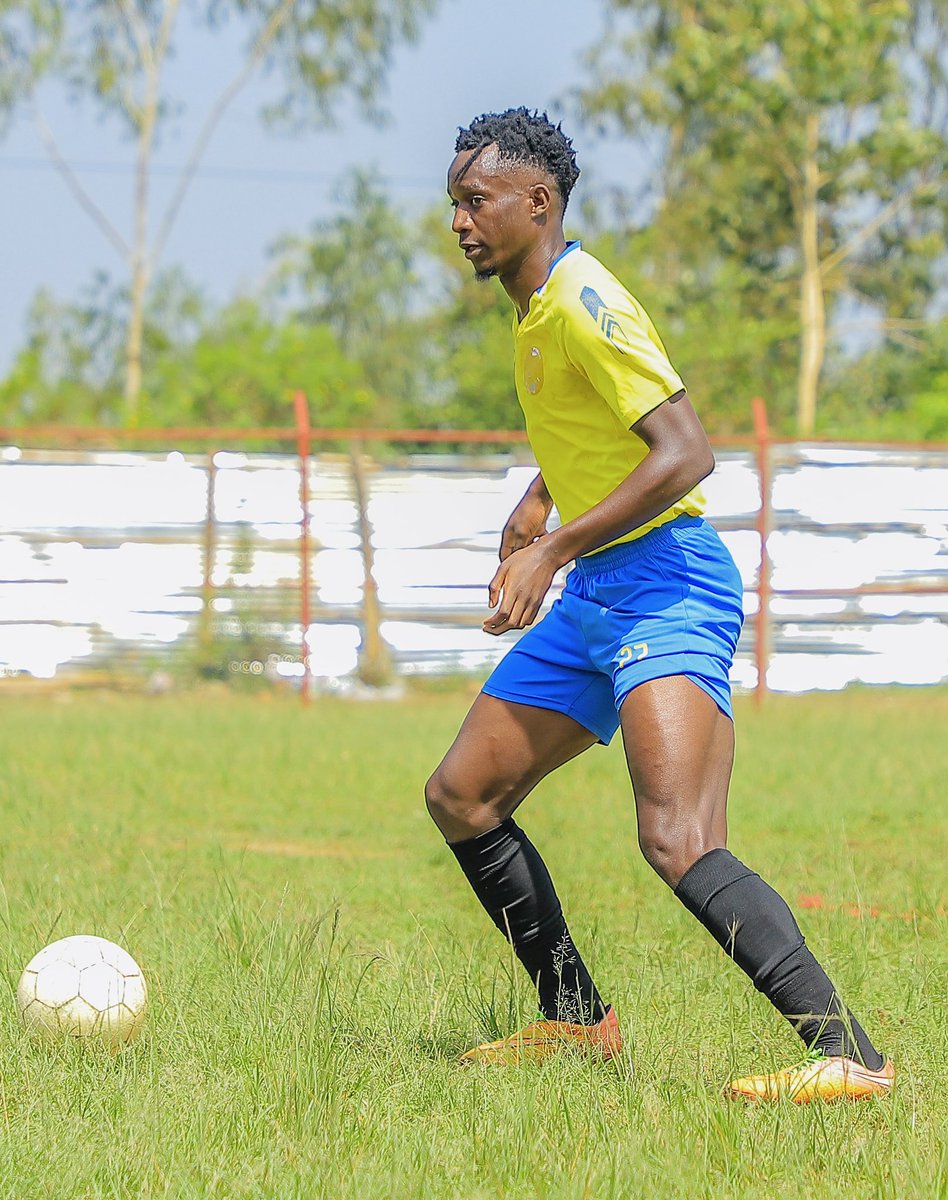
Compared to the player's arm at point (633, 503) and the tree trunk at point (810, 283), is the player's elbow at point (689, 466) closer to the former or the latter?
the player's arm at point (633, 503)

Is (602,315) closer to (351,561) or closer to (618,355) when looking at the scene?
(618,355)

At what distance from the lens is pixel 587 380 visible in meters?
3.55

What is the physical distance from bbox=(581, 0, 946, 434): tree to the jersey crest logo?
79.1ft

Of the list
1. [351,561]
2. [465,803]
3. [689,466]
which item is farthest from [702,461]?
[351,561]

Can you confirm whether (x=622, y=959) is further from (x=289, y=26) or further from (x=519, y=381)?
(x=289, y=26)

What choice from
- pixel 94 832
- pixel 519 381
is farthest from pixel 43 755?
pixel 519 381

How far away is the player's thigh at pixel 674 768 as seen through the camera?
3.39 meters

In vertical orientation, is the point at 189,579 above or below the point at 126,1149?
below

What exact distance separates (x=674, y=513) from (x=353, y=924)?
2322 mm

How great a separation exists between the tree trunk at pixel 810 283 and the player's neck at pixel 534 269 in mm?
27352

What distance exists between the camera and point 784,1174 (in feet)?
9.41

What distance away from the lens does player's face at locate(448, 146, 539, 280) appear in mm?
3662

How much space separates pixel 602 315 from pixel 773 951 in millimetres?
1322

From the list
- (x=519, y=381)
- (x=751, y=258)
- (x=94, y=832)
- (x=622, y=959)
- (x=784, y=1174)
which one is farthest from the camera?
(x=751, y=258)
